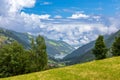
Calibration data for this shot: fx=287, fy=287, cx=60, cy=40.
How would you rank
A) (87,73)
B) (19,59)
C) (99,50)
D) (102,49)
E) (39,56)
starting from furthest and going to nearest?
(39,56) < (102,49) < (99,50) < (19,59) < (87,73)

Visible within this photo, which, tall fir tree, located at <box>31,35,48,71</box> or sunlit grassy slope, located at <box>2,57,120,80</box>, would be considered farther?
tall fir tree, located at <box>31,35,48,71</box>

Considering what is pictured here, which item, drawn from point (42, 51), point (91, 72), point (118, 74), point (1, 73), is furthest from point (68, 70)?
point (42, 51)

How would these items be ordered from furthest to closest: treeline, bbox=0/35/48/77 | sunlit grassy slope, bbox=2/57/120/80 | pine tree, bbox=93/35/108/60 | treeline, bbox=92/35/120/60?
pine tree, bbox=93/35/108/60, treeline, bbox=92/35/120/60, treeline, bbox=0/35/48/77, sunlit grassy slope, bbox=2/57/120/80

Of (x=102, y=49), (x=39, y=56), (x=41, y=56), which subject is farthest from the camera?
(x=39, y=56)

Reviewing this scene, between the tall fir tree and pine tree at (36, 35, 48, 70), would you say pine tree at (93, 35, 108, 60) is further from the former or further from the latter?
the tall fir tree

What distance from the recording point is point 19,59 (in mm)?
112750

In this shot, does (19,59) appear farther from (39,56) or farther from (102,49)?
(102,49)

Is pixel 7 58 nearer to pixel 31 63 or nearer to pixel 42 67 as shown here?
pixel 31 63

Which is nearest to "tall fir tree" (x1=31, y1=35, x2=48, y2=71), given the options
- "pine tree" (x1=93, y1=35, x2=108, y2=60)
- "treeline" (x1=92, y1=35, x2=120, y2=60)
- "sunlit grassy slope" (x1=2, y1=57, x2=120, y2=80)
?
"treeline" (x1=92, y1=35, x2=120, y2=60)

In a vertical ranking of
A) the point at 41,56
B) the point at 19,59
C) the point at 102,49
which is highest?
the point at 102,49

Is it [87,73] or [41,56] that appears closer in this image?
[87,73]

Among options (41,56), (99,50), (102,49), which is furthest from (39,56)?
(102,49)

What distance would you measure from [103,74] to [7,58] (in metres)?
74.7

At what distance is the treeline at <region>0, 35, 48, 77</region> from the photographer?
365 feet
